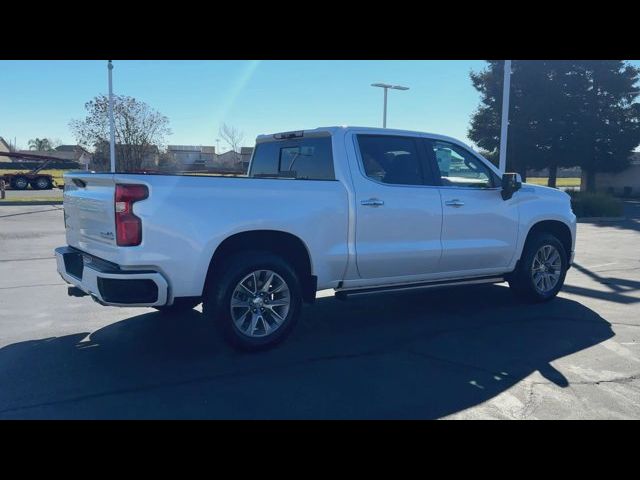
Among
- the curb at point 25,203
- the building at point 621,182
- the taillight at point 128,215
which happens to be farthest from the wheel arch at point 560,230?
the building at point 621,182

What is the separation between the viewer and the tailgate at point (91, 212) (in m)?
4.48

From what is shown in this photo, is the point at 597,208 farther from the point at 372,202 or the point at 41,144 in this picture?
the point at 41,144

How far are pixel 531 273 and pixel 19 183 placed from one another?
122ft

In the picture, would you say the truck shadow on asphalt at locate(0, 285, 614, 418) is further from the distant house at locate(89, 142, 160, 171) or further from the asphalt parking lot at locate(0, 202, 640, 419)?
the distant house at locate(89, 142, 160, 171)

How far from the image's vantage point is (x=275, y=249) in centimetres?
519

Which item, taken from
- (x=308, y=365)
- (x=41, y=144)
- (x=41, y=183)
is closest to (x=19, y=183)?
(x=41, y=183)

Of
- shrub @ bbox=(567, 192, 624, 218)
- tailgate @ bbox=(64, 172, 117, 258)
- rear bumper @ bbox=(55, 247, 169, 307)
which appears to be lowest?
shrub @ bbox=(567, 192, 624, 218)

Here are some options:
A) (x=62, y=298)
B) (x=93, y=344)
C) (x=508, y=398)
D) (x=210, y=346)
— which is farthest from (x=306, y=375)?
(x=62, y=298)

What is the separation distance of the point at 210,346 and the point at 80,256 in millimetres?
1416

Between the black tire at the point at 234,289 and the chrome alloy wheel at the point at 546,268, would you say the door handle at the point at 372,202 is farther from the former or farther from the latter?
the chrome alloy wheel at the point at 546,268

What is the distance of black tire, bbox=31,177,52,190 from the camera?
36438mm

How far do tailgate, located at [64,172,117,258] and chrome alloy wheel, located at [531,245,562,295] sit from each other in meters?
4.93

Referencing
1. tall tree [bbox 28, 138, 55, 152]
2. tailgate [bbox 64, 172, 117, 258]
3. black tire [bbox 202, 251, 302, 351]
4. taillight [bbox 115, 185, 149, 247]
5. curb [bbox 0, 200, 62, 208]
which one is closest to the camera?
taillight [bbox 115, 185, 149, 247]

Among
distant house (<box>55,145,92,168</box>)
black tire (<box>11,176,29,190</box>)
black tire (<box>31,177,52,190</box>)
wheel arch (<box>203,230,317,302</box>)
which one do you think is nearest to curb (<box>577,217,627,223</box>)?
wheel arch (<box>203,230,317,302</box>)
